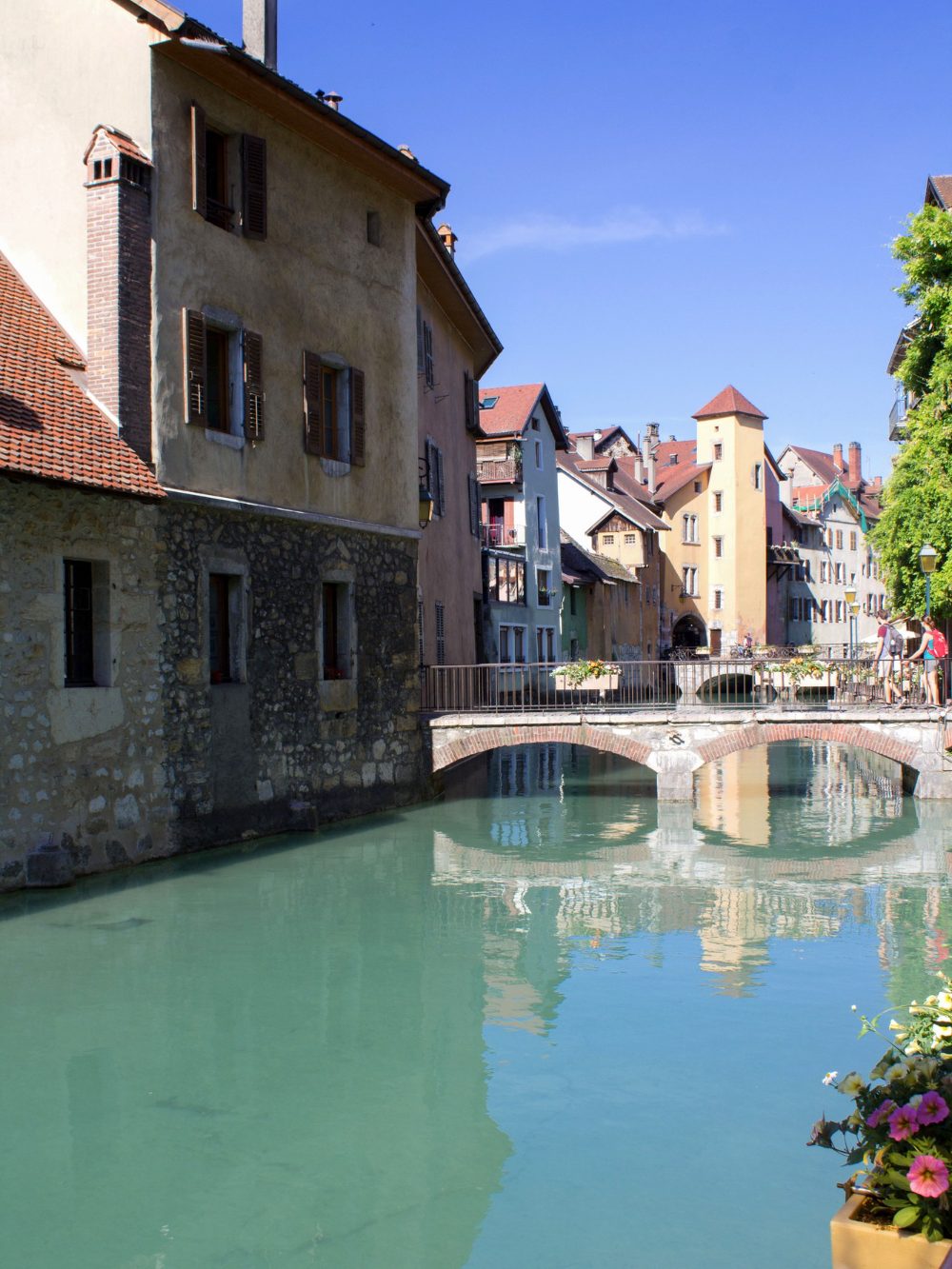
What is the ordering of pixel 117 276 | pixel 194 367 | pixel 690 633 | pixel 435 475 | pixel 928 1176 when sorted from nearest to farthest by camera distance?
pixel 928 1176
pixel 117 276
pixel 194 367
pixel 435 475
pixel 690 633

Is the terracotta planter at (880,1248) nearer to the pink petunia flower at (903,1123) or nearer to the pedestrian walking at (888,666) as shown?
the pink petunia flower at (903,1123)

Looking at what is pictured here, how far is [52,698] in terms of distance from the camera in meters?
13.8

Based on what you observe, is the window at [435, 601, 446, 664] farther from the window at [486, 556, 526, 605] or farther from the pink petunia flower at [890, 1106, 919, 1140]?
the pink petunia flower at [890, 1106, 919, 1140]

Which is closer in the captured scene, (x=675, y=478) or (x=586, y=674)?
(x=586, y=674)

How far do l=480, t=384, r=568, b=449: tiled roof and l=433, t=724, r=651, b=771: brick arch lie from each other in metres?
20.2

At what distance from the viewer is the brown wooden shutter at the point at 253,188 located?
17.0 metres

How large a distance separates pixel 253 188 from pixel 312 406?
2.99 meters

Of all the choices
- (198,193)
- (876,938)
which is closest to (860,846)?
(876,938)

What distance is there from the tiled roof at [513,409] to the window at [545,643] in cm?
617

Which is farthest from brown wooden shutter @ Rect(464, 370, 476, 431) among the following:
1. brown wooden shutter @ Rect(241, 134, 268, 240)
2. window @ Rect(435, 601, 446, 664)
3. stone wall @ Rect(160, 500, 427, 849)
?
brown wooden shutter @ Rect(241, 134, 268, 240)

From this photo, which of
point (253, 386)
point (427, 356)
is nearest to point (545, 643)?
point (427, 356)

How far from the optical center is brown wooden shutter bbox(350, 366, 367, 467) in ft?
64.0

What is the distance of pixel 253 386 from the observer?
17.2 m

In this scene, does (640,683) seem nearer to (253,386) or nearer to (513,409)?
(253,386)
